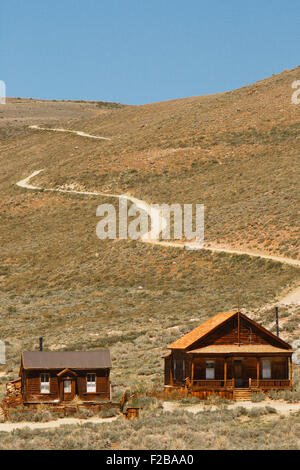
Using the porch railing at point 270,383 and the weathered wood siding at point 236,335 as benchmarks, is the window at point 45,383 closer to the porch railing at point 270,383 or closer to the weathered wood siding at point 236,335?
the weathered wood siding at point 236,335

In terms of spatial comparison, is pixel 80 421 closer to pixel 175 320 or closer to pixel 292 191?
pixel 175 320

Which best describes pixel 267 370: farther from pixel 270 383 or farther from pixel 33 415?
pixel 33 415

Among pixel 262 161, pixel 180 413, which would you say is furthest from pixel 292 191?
pixel 180 413

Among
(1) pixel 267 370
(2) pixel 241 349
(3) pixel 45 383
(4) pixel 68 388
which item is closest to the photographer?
(3) pixel 45 383

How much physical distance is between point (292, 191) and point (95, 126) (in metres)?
58.3

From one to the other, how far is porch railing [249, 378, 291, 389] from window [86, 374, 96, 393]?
679cm

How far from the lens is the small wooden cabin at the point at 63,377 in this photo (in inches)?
1254

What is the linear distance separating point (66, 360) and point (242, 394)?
7.67 meters

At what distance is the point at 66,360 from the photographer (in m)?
32.7

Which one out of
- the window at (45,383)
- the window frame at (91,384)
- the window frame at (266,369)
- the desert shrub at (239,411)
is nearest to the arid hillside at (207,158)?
the window frame at (266,369)

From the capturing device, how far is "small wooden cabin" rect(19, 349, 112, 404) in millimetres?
31853

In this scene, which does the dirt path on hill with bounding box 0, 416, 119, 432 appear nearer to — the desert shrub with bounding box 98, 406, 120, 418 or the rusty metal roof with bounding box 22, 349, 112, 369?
the desert shrub with bounding box 98, 406, 120, 418

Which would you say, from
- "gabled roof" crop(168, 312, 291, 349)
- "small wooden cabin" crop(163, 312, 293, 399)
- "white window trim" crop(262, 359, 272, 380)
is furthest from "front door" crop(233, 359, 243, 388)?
"gabled roof" crop(168, 312, 291, 349)

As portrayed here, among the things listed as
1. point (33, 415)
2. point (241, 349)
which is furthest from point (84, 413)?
point (241, 349)
